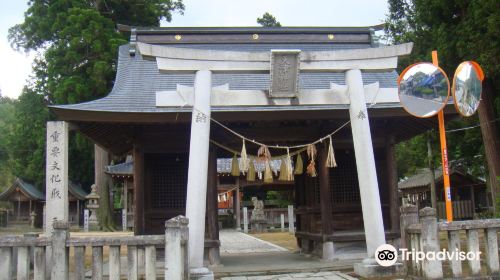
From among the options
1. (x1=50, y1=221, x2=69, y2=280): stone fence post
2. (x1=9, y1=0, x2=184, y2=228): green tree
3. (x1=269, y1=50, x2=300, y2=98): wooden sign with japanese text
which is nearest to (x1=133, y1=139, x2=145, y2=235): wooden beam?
(x1=50, y1=221, x2=69, y2=280): stone fence post

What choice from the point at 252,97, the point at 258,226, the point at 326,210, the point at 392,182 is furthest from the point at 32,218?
the point at 252,97

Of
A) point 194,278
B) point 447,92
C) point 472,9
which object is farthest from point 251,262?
point 472,9

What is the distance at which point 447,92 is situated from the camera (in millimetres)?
7621

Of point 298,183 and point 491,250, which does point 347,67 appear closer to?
point 491,250

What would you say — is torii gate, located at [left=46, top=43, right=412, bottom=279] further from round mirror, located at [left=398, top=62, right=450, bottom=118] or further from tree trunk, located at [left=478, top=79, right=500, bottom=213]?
tree trunk, located at [left=478, top=79, right=500, bottom=213]

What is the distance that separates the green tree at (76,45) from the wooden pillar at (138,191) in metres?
15.2

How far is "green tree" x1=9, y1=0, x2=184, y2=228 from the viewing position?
25047mm

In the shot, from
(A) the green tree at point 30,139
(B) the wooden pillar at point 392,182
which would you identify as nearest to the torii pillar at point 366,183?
(B) the wooden pillar at point 392,182

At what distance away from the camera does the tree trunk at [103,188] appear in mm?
27286

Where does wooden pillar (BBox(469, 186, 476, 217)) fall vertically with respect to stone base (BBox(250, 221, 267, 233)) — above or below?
above

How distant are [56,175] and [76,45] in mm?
17933

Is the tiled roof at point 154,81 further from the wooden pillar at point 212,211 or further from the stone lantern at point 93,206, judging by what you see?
the stone lantern at point 93,206

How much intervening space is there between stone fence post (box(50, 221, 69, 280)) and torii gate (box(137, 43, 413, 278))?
2049mm

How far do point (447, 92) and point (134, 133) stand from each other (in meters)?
6.78
